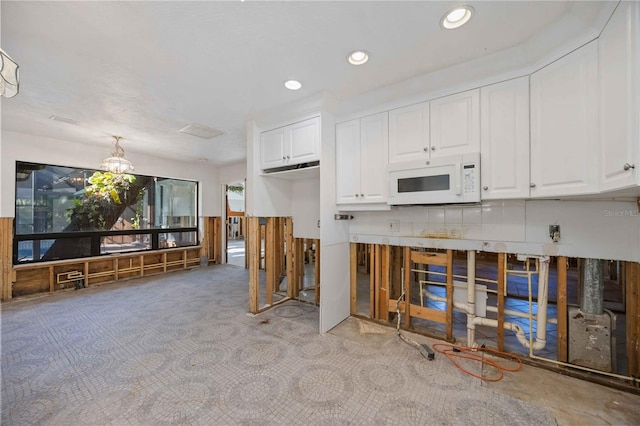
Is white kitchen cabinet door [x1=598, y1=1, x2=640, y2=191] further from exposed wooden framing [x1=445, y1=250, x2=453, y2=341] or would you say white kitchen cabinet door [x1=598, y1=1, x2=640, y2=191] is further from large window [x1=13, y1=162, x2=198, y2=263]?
large window [x1=13, y1=162, x2=198, y2=263]

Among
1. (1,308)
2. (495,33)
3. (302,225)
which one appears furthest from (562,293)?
(1,308)

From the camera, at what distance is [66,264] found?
4.21 meters

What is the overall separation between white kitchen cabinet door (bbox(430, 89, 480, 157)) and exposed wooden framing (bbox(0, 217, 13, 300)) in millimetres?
5929

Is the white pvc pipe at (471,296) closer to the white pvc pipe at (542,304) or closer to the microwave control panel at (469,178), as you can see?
the white pvc pipe at (542,304)

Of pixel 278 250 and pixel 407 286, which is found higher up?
pixel 278 250

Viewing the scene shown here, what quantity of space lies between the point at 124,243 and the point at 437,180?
19.0 feet

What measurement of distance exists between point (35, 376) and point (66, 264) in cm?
311

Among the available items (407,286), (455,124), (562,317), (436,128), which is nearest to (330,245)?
(407,286)

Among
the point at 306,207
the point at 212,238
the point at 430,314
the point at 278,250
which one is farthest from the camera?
the point at 212,238

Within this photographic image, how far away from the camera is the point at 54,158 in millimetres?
4016

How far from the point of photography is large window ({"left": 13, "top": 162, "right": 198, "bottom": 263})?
3959 mm

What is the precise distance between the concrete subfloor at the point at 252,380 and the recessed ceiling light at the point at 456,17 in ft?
8.35

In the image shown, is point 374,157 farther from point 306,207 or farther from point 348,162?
point 306,207

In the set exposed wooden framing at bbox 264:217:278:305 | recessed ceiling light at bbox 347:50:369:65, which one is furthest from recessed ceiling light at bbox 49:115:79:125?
recessed ceiling light at bbox 347:50:369:65
